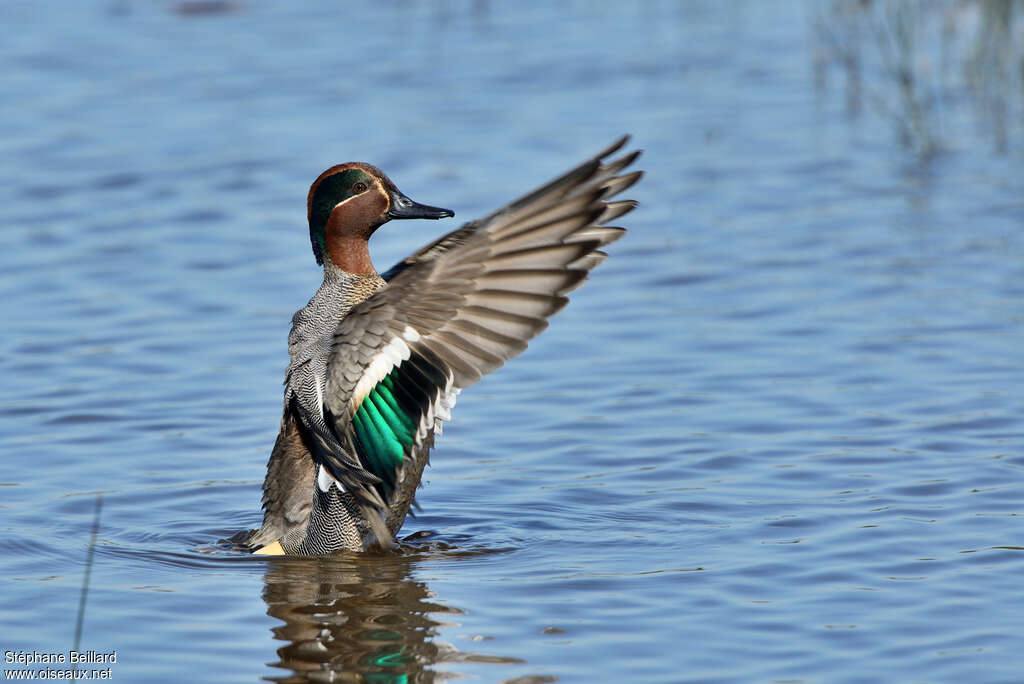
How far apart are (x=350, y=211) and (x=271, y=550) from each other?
1270 millimetres

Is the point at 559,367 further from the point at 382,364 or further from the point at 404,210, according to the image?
the point at 382,364

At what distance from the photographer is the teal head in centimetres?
586

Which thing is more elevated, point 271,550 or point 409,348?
Answer: point 409,348

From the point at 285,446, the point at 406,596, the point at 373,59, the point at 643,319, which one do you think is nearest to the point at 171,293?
the point at 643,319

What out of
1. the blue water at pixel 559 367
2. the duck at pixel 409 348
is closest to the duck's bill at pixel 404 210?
the duck at pixel 409 348

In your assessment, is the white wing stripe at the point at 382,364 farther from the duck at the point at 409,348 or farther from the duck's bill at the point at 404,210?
the duck's bill at the point at 404,210

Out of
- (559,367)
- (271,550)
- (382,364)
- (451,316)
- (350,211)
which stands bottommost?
(271,550)

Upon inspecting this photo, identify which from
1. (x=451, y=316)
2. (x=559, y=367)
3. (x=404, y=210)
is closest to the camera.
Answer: (x=451, y=316)

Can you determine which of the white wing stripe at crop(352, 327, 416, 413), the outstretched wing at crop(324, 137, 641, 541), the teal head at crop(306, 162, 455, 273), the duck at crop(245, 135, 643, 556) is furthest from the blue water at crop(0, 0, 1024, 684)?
the teal head at crop(306, 162, 455, 273)

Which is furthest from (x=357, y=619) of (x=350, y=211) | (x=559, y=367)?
(x=559, y=367)

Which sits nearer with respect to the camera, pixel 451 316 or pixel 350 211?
pixel 451 316

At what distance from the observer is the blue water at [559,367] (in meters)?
4.94

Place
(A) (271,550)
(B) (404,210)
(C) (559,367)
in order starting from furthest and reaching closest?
1. (C) (559,367)
2. (B) (404,210)
3. (A) (271,550)

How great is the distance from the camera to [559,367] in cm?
764
